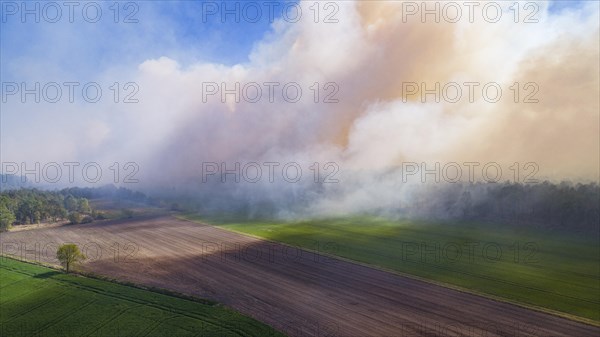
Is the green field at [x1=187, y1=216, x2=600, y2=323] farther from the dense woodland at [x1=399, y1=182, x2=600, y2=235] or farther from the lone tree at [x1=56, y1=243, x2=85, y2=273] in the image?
the lone tree at [x1=56, y1=243, x2=85, y2=273]

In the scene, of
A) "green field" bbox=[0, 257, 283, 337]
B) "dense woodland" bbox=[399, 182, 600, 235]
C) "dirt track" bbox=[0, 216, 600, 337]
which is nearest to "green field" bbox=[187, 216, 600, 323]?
"dirt track" bbox=[0, 216, 600, 337]

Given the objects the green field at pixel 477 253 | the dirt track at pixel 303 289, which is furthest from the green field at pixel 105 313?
the green field at pixel 477 253

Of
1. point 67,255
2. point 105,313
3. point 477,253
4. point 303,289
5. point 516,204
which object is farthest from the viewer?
point 516,204

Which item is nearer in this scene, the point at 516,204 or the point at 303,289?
the point at 303,289

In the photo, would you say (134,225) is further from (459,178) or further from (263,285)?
(459,178)

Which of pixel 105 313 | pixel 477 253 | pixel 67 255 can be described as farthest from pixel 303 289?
pixel 67 255

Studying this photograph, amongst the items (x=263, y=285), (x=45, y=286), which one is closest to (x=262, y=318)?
(x=263, y=285)

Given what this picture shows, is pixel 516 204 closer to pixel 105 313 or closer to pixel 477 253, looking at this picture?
pixel 477 253
